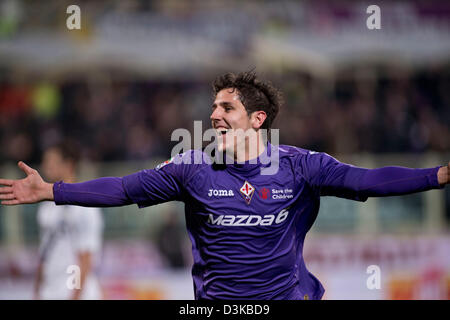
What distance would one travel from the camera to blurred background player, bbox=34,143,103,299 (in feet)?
23.2

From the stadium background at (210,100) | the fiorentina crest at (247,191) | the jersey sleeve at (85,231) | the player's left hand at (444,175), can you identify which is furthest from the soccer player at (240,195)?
the stadium background at (210,100)

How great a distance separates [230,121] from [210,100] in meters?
9.99

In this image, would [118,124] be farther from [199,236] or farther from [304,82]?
[199,236]

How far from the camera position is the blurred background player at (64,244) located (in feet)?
23.2

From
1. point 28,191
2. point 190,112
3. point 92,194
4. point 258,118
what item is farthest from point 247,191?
point 190,112

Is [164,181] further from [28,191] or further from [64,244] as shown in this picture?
[64,244]

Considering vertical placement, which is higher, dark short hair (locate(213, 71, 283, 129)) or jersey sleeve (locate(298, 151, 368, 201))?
dark short hair (locate(213, 71, 283, 129))

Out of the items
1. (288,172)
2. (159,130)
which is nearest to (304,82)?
A: (159,130)

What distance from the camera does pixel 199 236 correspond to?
16.1 feet

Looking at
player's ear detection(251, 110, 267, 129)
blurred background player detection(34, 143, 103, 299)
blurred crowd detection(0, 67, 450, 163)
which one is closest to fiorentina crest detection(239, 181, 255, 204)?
player's ear detection(251, 110, 267, 129)

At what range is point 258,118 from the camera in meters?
5.16

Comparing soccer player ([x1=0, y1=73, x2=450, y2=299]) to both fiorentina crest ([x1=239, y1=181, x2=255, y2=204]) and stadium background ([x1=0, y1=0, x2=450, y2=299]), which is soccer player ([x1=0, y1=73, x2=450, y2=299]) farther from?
stadium background ([x1=0, y1=0, x2=450, y2=299])
